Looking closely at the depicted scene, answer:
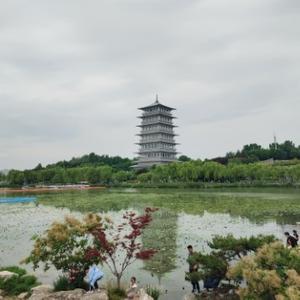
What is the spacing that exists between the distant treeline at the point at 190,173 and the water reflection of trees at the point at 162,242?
4465 cm

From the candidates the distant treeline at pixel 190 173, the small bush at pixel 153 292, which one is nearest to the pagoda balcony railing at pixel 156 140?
the distant treeline at pixel 190 173

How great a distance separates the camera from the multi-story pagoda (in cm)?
9031

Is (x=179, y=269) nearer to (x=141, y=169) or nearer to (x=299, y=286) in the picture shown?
(x=299, y=286)

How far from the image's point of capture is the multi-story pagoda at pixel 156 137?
9031cm

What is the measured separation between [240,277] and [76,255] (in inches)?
172

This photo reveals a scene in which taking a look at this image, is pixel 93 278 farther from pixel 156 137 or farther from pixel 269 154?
pixel 269 154

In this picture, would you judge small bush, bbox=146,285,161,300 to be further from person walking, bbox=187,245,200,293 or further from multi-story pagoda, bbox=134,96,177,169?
multi-story pagoda, bbox=134,96,177,169

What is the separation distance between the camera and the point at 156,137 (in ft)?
298

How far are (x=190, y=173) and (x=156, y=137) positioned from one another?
2178 cm

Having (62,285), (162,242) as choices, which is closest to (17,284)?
(62,285)

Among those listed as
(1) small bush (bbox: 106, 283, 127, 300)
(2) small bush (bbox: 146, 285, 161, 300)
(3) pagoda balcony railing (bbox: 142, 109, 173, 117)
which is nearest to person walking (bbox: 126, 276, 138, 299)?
(1) small bush (bbox: 106, 283, 127, 300)

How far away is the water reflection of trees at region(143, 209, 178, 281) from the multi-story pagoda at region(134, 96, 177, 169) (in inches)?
2498

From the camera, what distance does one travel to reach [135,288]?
1003 centimetres

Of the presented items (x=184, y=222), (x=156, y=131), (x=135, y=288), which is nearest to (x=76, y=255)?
(x=135, y=288)
